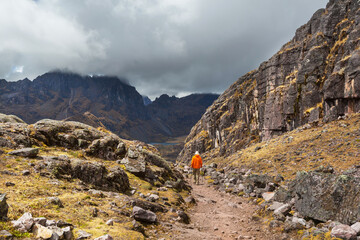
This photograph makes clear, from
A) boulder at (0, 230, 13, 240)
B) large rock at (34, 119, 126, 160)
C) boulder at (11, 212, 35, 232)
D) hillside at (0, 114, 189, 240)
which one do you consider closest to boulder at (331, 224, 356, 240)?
hillside at (0, 114, 189, 240)

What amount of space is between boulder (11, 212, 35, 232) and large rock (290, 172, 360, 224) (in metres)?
14.0

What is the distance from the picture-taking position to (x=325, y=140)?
30766 millimetres

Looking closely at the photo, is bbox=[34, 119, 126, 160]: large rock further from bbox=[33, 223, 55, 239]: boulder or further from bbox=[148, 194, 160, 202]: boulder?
bbox=[33, 223, 55, 239]: boulder

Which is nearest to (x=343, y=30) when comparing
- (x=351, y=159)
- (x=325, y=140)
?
(x=325, y=140)

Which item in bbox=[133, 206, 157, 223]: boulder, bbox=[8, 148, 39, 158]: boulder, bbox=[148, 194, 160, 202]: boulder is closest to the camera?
bbox=[133, 206, 157, 223]: boulder

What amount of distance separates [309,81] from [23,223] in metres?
90.7

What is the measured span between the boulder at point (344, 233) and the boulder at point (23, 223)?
40.3ft

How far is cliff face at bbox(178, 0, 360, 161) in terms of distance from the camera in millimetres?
57397

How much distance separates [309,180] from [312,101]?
245ft

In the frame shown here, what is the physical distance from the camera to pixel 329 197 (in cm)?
1091

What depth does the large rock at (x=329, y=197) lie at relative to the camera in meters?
9.98

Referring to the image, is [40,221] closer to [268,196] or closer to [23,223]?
[23,223]

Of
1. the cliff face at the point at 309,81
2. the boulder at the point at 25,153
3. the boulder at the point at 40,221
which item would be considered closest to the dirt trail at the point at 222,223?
the boulder at the point at 40,221

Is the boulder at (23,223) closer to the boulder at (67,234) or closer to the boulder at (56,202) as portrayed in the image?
the boulder at (67,234)
